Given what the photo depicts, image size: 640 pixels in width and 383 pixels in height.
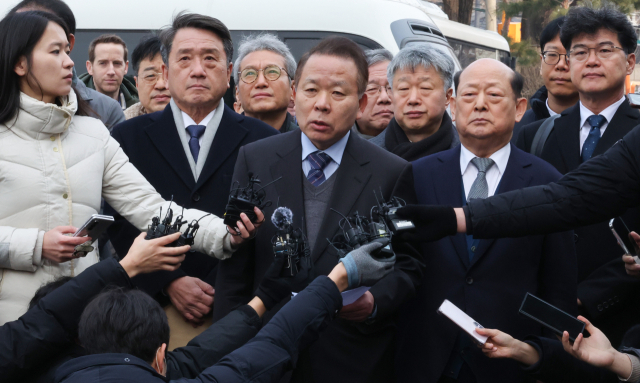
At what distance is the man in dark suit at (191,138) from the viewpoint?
364 cm

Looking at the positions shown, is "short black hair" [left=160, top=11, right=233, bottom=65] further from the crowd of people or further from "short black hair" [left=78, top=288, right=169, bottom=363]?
"short black hair" [left=78, top=288, right=169, bottom=363]

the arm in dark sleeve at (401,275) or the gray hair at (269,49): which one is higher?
the gray hair at (269,49)

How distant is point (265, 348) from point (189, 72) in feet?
6.21

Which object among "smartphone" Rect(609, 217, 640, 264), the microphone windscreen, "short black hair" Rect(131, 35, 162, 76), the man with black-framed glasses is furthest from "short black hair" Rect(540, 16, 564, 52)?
the microphone windscreen

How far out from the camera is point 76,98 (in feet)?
11.4

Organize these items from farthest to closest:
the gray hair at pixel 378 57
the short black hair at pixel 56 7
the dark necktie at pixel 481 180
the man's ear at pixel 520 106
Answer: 1. the gray hair at pixel 378 57
2. the short black hair at pixel 56 7
3. the man's ear at pixel 520 106
4. the dark necktie at pixel 481 180

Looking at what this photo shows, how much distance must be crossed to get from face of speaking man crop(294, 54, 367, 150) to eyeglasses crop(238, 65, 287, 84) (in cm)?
175

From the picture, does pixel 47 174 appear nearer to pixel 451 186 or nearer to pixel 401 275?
pixel 401 275

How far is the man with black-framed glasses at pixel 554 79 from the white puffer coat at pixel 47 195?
285cm

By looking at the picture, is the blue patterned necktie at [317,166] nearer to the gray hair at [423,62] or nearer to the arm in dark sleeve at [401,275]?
the arm in dark sleeve at [401,275]

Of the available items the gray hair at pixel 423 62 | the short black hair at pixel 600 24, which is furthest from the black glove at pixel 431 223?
the short black hair at pixel 600 24

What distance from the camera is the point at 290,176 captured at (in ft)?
10.6

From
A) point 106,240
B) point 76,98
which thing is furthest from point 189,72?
point 106,240

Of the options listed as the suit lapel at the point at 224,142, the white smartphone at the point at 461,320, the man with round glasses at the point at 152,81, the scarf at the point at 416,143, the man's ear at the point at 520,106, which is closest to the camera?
the white smartphone at the point at 461,320
